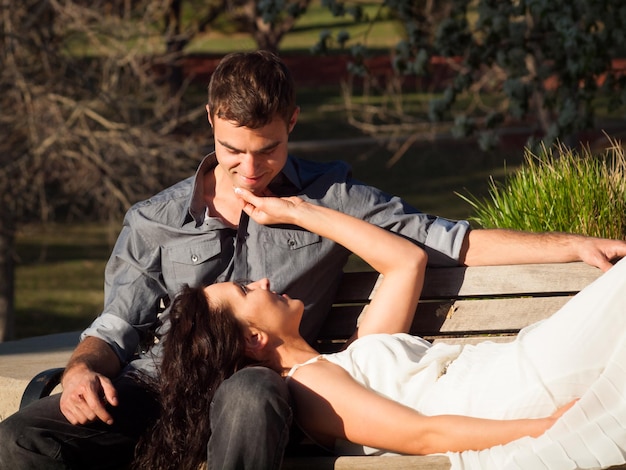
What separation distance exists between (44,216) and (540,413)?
7052mm

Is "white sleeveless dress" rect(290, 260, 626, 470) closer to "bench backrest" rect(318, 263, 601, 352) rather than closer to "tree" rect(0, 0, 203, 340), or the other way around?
"bench backrest" rect(318, 263, 601, 352)

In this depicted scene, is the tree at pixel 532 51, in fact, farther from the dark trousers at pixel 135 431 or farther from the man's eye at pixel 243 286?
the dark trousers at pixel 135 431

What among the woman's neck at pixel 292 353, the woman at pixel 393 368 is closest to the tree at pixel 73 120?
the woman at pixel 393 368

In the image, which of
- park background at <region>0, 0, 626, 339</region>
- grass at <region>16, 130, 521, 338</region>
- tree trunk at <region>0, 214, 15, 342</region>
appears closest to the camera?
park background at <region>0, 0, 626, 339</region>

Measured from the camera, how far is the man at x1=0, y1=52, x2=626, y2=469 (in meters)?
3.92

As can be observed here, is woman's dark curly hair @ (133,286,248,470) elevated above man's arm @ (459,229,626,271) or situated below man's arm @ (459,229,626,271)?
below

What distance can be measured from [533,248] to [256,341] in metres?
1.10

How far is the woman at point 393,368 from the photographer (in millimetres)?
3348

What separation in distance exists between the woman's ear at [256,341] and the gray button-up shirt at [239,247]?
40 centimetres

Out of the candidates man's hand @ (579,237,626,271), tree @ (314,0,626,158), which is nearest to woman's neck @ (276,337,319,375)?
man's hand @ (579,237,626,271)

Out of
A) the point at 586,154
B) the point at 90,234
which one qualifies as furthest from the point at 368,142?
the point at 586,154

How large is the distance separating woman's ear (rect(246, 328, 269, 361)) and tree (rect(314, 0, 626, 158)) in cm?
449

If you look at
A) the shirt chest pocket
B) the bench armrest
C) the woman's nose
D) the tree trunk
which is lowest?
the tree trunk

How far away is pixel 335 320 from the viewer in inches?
174
